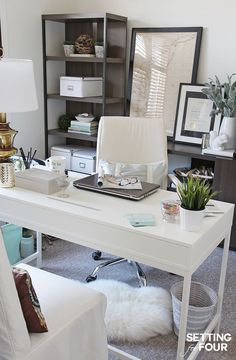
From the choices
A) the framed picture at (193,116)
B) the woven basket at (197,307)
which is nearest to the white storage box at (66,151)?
the framed picture at (193,116)

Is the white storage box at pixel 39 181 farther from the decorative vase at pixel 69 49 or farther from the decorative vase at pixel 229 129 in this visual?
the decorative vase at pixel 69 49

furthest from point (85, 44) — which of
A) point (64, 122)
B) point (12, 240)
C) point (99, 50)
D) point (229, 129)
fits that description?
point (12, 240)

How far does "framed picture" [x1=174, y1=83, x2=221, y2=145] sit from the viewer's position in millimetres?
3287

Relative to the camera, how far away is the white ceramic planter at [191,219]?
1650mm

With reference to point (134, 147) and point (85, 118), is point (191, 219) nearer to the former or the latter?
point (134, 147)

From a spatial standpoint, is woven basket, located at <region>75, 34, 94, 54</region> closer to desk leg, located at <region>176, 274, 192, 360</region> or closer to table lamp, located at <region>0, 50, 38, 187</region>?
table lamp, located at <region>0, 50, 38, 187</region>

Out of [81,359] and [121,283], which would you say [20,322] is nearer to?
[81,359]

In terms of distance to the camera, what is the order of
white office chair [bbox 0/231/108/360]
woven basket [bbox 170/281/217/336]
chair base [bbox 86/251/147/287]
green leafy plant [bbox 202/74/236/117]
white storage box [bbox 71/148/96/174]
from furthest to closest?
white storage box [bbox 71/148/96/174] < green leafy plant [bbox 202/74/236/117] < chair base [bbox 86/251/147/287] < woven basket [bbox 170/281/217/336] < white office chair [bbox 0/231/108/360]

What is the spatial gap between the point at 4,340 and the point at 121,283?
1333 mm

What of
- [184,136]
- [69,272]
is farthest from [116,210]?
[184,136]

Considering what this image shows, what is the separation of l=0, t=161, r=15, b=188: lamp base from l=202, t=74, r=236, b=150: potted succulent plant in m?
1.66

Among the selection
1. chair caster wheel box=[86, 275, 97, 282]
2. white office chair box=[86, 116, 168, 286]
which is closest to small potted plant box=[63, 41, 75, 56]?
white office chair box=[86, 116, 168, 286]

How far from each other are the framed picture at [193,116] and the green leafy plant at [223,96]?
0.19 metres

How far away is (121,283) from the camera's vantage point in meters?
2.52
